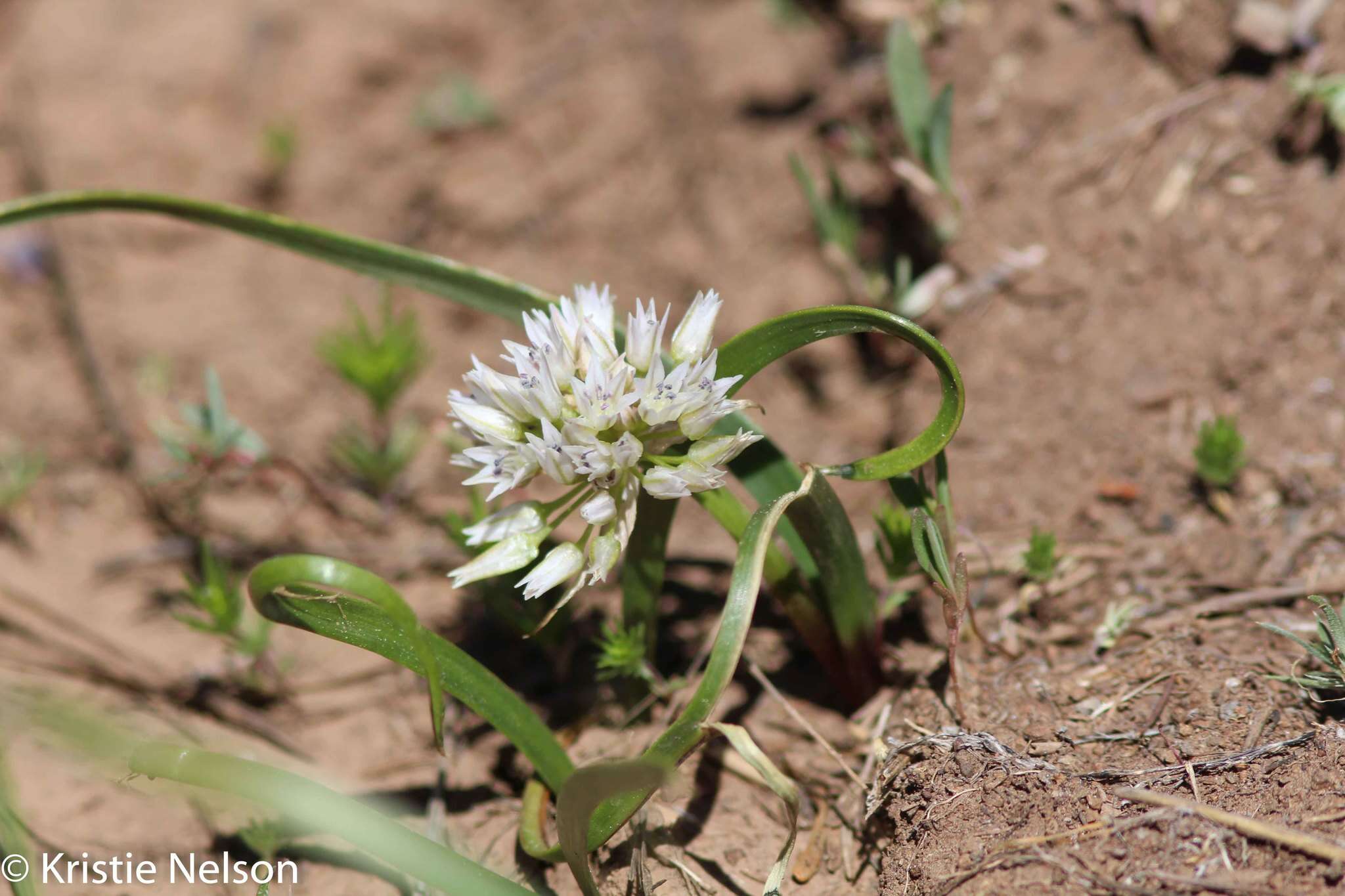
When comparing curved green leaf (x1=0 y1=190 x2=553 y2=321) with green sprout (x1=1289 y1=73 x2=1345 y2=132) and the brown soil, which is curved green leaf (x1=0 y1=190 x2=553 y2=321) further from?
green sprout (x1=1289 y1=73 x2=1345 y2=132)

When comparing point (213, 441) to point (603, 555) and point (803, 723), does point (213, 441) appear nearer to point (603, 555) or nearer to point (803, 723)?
point (603, 555)

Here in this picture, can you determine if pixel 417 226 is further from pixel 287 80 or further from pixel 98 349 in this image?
pixel 98 349

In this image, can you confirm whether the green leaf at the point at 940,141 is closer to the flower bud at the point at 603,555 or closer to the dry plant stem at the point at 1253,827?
the flower bud at the point at 603,555

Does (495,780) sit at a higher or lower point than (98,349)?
lower

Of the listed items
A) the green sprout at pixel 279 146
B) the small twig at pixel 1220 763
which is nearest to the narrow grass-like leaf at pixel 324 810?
the small twig at pixel 1220 763

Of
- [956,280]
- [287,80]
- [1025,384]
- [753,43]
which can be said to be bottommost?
[1025,384]

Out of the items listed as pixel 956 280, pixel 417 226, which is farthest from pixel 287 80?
pixel 956 280

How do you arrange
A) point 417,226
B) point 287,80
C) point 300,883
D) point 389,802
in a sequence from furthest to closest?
point 287,80 < point 417,226 < point 389,802 < point 300,883
